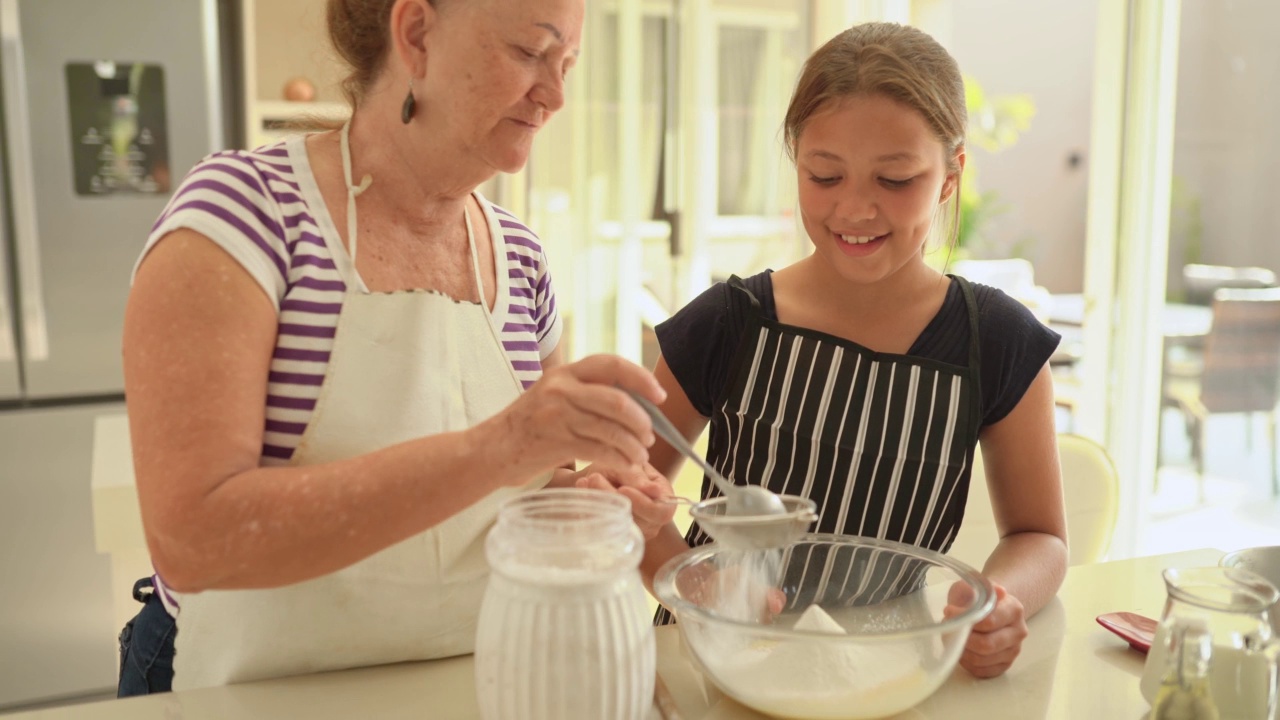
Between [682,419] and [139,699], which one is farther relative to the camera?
[682,419]

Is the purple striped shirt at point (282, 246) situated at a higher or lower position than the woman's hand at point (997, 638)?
higher

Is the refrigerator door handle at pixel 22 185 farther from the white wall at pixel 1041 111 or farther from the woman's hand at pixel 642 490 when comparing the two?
the white wall at pixel 1041 111

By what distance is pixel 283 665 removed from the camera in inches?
41.0

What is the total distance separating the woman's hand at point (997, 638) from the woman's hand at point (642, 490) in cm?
30

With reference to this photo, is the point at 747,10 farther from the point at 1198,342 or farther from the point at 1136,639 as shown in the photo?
the point at 1136,639

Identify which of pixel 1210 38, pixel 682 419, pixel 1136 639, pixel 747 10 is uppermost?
pixel 747 10

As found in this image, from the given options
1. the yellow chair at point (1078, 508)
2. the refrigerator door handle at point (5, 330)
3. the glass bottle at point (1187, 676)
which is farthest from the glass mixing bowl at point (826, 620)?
the refrigerator door handle at point (5, 330)

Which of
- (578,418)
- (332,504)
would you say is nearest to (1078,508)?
(578,418)

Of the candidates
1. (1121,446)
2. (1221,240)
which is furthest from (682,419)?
(1221,240)

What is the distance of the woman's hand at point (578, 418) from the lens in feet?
2.82

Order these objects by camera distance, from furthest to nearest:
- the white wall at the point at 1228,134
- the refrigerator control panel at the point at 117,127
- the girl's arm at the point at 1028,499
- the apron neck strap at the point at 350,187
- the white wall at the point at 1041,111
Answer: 1. the white wall at the point at 1041,111
2. the white wall at the point at 1228,134
3. the refrigerator control panel at the point at 117,127
4. the girl's arm at the point at 1028,499
5. the apron neck strap at the point at 350,187

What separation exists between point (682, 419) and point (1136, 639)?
2.01 feet

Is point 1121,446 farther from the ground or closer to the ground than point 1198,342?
closer to the ground

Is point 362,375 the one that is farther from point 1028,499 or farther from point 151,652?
point 1028,499
